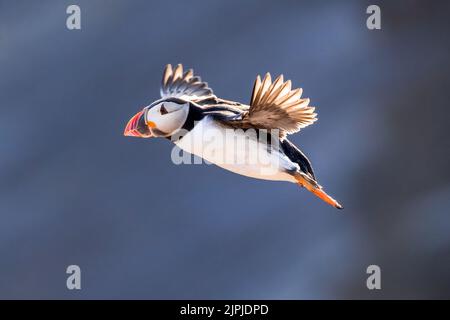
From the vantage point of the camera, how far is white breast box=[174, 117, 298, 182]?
2385mm

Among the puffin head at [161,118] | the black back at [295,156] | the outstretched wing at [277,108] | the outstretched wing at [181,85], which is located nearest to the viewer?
the outstretched wing at [277,108]

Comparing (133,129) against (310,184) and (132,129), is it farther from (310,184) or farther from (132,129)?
(310,184)

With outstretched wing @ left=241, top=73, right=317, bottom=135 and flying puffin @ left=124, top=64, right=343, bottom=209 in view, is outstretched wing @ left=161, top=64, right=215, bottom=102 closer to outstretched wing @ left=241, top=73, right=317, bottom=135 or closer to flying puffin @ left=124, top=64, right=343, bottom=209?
flying puffin @ left=124, top=64, right=343, bottom=209

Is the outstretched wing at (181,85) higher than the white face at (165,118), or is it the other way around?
the outstretched wing at (181,85)

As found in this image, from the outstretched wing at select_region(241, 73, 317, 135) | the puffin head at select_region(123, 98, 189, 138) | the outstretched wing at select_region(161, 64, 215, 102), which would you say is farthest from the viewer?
the outstretched wing at select_region(161, 64, 215, 102)

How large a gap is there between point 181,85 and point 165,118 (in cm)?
52

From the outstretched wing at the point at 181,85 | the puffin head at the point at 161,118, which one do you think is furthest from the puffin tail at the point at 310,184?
the outstretched wing at the point at 181,85

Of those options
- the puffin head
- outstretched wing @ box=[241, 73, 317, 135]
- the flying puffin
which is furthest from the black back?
the puffin head

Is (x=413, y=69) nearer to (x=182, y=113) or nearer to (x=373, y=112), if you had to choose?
(x=373, y=112)

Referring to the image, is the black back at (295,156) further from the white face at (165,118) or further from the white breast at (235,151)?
the white face at (165,118)

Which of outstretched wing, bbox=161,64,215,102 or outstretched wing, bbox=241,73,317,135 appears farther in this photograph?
outstretched wing, bbox=161,64,215,102

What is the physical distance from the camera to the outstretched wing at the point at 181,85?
292cm

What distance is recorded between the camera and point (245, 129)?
2432 mm
